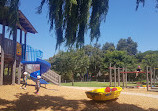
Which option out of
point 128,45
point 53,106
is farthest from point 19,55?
point 128,45

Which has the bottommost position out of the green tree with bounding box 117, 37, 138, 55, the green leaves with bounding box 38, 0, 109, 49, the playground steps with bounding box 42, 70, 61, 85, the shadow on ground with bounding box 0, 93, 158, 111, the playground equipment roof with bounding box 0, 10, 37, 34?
the shadow on ground with bounding box 0, 93, 158, 111

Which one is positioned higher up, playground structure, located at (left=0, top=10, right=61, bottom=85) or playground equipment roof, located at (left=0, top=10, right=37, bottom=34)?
playground equipment roof, located at (left=0, top=10, right=37, bottom=34)

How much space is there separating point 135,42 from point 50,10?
104m

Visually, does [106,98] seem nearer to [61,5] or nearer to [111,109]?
[111,109]

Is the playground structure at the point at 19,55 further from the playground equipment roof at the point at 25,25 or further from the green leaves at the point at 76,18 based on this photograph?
the green leaves at the point at 76,18

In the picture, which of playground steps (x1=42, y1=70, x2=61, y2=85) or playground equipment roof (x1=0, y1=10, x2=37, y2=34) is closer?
playground equipment roof (x1=0, y1=10, x2=37, y2=34)

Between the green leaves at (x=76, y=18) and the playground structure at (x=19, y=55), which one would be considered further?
the playground structure at (x=19, y=55)

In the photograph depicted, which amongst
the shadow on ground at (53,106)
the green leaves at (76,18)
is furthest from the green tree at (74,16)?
the shadow on ground at (53,106)

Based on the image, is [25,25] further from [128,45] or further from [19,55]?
[128,45]

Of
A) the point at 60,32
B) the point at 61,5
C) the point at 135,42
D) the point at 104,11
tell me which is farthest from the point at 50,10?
the point at 135,42

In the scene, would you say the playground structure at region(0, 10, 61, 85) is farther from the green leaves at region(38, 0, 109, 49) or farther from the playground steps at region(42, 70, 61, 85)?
the green leaves at region(38, 0, 109, 49)

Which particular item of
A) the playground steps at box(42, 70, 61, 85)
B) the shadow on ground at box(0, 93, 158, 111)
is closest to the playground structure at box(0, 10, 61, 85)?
the playground steps at box(42, 70, 61, 85)

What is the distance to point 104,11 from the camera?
6.24 meters

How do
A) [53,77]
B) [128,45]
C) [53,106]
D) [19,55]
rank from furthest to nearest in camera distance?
[128,45]
[53,77]
[19,55]
[53,106]
